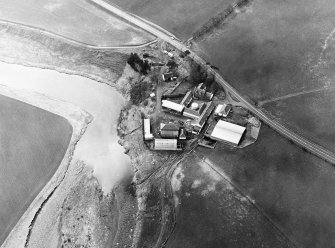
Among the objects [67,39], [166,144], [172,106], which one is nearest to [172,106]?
[172,106]

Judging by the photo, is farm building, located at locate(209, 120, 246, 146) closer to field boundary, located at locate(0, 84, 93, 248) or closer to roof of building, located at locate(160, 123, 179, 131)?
roof of building, located at locate(160, 123, 179, 131)

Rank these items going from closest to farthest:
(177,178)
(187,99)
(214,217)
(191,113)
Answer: (214,217)
(177,178)
(191,113)
(187,99)

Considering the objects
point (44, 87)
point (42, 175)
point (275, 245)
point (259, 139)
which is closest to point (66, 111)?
point (44, 87)

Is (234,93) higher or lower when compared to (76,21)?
Result: higher

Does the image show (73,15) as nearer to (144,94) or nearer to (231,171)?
(144,94)

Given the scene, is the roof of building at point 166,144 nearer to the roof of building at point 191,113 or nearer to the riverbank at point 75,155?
the roof of building at point 191,113

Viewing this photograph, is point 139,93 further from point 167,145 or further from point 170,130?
point 167,145

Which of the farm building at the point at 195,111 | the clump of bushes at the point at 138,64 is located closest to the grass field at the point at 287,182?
the farm building at the point at 195,111
